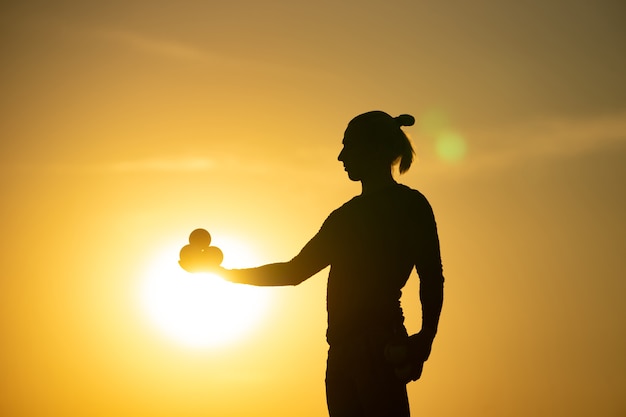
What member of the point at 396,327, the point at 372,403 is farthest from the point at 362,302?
the point at 372,403

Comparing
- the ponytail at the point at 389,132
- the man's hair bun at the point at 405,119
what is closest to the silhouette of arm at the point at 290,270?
the ponytail at the point at 389,132

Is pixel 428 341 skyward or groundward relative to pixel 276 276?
groundward

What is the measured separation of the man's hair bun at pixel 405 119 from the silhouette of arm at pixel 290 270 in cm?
104

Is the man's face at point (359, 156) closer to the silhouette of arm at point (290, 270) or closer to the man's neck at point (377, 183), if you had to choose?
the man's neck at point (377, 183)

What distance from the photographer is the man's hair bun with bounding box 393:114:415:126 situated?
7004 mm

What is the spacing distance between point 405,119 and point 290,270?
146 cm

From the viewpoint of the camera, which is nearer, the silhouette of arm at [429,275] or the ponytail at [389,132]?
the silhouette of arm at [429,275]

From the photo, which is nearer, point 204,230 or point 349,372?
point 349,372

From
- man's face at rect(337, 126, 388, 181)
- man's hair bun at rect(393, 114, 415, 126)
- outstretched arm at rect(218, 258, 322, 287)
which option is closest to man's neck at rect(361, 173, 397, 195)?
man's face at rect(337, 126, 388, 181)

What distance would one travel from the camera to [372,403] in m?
6.38

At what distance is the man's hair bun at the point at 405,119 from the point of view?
700 centimetres

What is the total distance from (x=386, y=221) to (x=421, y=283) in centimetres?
53

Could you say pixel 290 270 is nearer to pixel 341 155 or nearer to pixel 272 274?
pixel 272 274

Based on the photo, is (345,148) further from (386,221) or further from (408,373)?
(408,373)
